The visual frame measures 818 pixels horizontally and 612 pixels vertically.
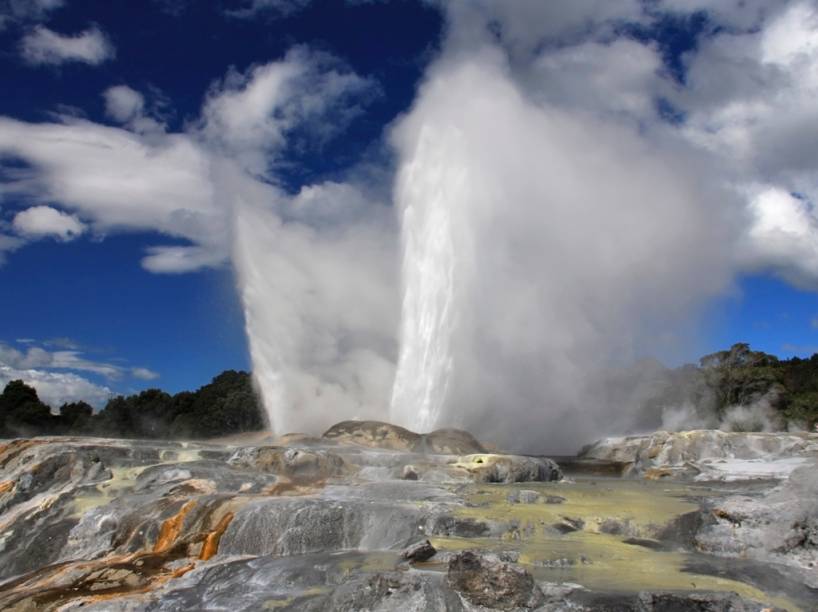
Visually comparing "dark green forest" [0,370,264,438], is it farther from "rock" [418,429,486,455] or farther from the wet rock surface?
the wet rock surface

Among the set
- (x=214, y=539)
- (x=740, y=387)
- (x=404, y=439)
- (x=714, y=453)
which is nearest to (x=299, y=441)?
(x=404, y=439)

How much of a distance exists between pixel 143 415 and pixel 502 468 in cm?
4221

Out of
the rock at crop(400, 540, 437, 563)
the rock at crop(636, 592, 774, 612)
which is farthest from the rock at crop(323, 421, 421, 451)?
the rock at crop(636, 592, 774, 612)

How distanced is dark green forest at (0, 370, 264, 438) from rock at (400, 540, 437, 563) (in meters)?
40.8

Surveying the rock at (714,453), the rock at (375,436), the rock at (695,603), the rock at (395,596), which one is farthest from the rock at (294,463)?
the rock at (714,453)

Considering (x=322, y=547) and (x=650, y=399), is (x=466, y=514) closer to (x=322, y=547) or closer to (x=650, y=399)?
(x=322, y=547)

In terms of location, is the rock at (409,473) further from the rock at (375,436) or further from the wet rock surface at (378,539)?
the rock at (375,436)

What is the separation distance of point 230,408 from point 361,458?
35.9 metres

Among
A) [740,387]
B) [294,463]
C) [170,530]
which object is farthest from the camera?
[740,387]

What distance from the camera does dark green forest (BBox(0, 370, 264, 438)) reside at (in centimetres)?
4856

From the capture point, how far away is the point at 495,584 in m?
9.02

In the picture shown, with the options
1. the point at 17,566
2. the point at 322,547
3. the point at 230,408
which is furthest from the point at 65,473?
the point at 230,408

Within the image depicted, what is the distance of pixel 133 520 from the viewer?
14172 millimetres

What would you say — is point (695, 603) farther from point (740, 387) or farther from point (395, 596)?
point (740, 387)
